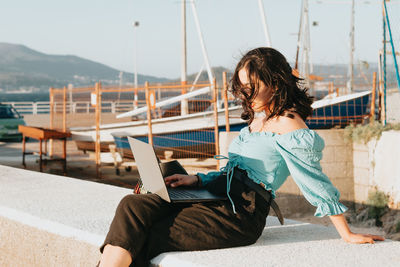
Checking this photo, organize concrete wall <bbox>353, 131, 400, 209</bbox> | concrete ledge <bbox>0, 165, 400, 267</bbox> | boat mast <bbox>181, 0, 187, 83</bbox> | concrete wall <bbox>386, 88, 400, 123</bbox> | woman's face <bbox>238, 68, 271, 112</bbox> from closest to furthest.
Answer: concrete ledge <bbox>0, 165, 400, 267</bbox> → woman's face <bbox>238, 68, 271, 112</bbox> → concrete wall <bbox>353, 131, 400, 209</bbox> → concrete wall <bbox>386, 88, 400, 123</bbox> → boat mast <bbox>181, 0, 187, 83</bbox>

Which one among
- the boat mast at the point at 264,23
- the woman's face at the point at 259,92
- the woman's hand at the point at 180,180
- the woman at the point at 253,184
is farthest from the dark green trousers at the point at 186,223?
the boat mast at the point at 264,23

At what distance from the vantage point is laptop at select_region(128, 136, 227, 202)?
2307 millimetres

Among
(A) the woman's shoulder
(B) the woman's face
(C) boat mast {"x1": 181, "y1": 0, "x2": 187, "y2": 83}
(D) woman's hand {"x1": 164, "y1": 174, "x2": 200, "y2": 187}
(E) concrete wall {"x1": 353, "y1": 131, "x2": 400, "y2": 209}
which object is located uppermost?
(C) boat mast {"x1": 181, "y1": 0, "x2": 187, "y2": 83}

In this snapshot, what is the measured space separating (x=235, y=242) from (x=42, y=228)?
114 centimetres

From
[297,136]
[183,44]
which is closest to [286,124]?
[297,136]

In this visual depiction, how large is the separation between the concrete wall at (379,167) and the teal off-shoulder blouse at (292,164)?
16.4 feet

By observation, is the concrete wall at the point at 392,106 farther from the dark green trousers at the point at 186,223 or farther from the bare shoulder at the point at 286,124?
the dark green trousers at the point at 186,223

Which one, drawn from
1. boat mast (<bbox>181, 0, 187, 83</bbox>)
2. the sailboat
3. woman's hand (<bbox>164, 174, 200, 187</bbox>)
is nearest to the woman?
woman's hand (<bbox>164, 174, 200, 187</bbox>)

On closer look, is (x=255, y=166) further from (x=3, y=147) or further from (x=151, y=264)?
(x=3, y=147)

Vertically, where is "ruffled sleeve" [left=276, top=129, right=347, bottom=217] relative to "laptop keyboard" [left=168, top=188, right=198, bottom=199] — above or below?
above

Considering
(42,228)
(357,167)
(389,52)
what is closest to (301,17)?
(389,52)

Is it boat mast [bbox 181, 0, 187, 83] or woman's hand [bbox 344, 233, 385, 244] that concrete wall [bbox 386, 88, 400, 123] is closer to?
woman's hand [bbox 344, 233, 385, 244]

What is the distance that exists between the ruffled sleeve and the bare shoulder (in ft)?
0.15

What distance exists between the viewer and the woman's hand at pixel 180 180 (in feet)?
8.63
